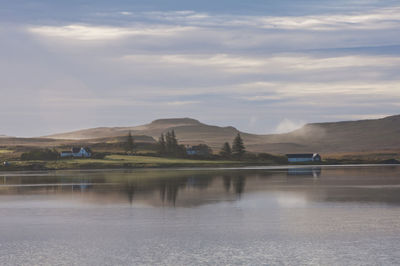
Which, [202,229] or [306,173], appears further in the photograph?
[306,173]

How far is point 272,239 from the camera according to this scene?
30078mm

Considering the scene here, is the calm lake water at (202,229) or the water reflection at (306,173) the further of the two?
the water reflection at (306,173)

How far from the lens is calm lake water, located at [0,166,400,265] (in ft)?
85.0

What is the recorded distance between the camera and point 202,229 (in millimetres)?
33500

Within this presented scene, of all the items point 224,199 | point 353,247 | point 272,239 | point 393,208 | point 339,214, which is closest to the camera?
point 353,247

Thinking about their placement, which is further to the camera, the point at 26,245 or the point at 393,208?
the point at 393,208

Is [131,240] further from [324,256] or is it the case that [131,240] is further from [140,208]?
[140,208]

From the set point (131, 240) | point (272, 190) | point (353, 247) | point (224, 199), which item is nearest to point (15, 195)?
point (224, 199)

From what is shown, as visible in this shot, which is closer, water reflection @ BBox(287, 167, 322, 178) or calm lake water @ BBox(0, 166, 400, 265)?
calm lake water @ BBox(0, 166, 400, 265)

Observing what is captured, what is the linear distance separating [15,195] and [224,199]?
23.9 metres

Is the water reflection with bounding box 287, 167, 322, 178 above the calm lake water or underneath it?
underneath

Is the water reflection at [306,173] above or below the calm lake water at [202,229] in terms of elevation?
below

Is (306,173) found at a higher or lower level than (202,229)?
lower

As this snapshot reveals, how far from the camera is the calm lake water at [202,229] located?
25906 mm
